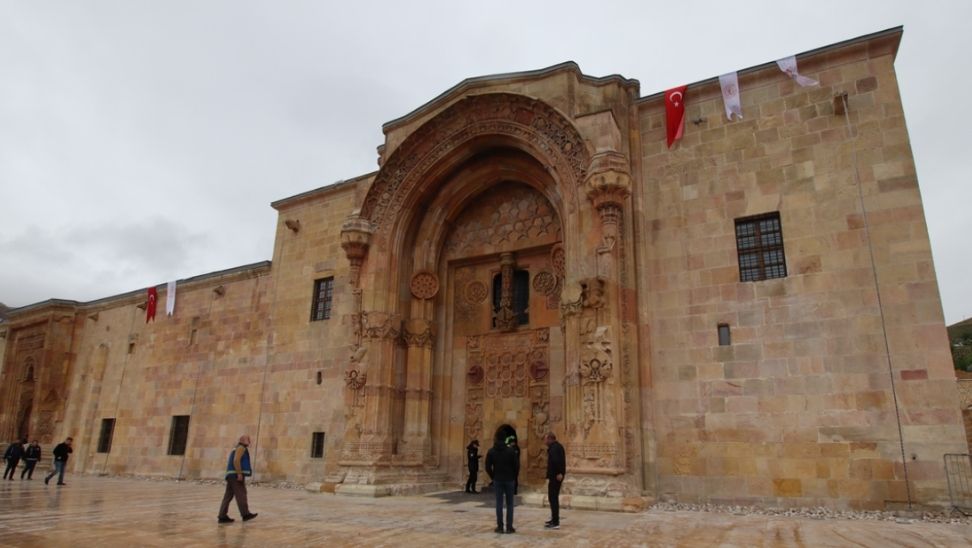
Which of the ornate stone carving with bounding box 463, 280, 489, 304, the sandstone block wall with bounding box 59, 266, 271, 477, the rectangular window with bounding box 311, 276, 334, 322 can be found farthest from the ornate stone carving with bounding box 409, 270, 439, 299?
the sandstone block wall with bounding box 59, 266, 271, 477

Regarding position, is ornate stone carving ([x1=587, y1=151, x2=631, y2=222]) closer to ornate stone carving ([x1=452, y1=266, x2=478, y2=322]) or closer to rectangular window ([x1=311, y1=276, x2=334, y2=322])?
ornate stone carving ([x1=452, y1=266, x2=478, y2=322])

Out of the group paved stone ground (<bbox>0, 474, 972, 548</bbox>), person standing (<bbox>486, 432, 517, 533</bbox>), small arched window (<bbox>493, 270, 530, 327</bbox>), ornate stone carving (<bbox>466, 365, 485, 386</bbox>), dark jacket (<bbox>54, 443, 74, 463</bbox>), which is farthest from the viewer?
dark jacket (<bbox>54, 443, 74, 463</bbox>)

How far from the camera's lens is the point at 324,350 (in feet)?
58.4

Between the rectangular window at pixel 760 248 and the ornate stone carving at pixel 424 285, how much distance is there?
7.80 meters

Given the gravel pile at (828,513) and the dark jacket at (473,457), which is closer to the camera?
the gravel pile at (828,513)

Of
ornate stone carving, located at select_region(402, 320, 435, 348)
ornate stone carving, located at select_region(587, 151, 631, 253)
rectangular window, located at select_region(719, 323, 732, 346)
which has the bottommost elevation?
rectangular window, located at select_region(719, 323, 732, 346)

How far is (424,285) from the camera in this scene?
16453 millimetres

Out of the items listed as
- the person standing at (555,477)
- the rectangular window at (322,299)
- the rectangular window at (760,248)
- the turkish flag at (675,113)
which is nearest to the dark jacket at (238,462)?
the person standing at (555,477)

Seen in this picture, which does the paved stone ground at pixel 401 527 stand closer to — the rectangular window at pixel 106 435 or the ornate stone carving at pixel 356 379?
the ornate stone carving at pixel 356 379

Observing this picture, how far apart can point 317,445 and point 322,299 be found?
4.41 meters

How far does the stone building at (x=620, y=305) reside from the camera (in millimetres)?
10750

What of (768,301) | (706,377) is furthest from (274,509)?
(768,301)

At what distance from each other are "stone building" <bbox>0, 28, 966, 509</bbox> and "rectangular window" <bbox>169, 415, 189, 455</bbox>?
2.94 ft

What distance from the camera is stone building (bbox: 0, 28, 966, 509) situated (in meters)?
10.8
